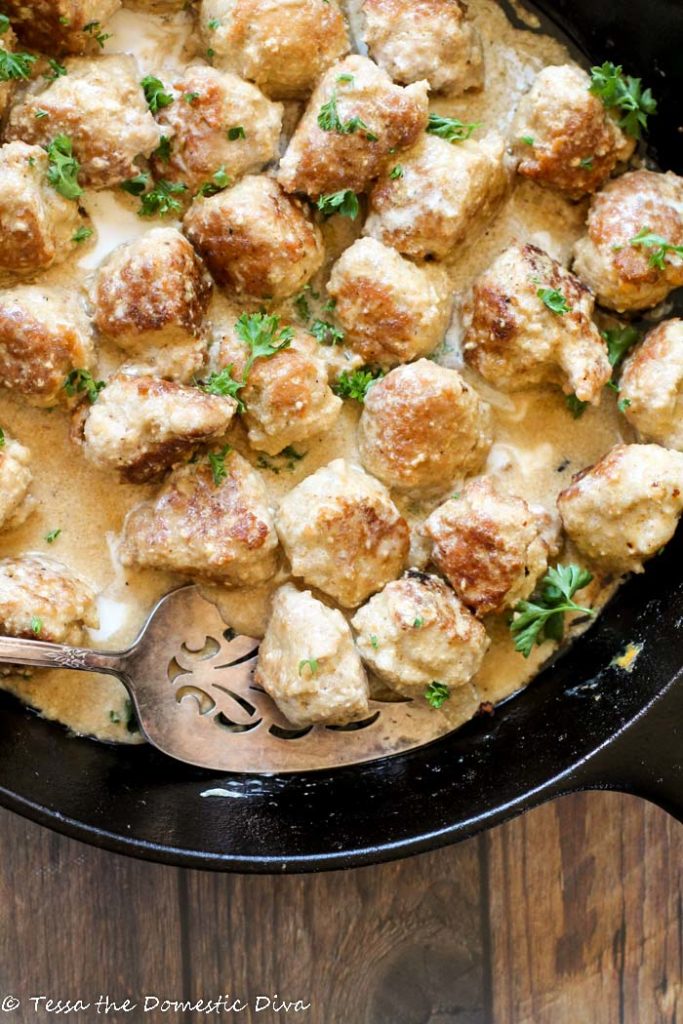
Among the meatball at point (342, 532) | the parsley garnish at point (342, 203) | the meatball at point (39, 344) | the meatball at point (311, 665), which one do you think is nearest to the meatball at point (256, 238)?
the parsley garnish at point (342, 203)

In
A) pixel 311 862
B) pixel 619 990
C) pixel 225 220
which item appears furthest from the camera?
pixel 619 990

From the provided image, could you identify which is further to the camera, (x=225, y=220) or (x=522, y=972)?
(x=522, y=972)

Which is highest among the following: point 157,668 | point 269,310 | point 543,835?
point 269,310

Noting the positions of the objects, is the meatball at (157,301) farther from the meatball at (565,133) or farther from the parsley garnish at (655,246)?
the parsley garnish at (655,246)

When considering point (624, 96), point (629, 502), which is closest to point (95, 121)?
point (624, 96)

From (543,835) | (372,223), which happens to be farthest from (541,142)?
(543,835)

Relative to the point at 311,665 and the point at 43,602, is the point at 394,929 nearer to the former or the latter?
the point at 311,665

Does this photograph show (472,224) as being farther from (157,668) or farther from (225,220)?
(157,668)
